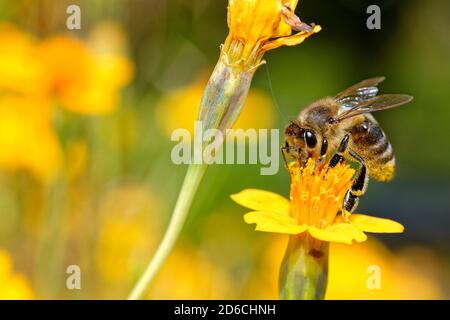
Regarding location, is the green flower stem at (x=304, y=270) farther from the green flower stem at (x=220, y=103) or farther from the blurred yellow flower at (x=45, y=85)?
the blurred yellow flower at (x=45, y=85)

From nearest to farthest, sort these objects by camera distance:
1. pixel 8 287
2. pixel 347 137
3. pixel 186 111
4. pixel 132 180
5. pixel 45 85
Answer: pixel 8 287 → pixel 347 137 → pixel 45 85 → pixel 132 180 → pixel 186 111

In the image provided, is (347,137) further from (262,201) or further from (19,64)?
(19,64)

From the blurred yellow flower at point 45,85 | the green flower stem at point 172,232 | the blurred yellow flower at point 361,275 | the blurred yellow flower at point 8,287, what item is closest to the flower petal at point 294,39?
the green flower stem at point 172,232

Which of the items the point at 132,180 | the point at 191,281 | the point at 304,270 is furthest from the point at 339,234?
the point at 132,180

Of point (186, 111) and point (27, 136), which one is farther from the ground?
point (186, 111)

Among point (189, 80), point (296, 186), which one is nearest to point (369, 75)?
point (189, 80)

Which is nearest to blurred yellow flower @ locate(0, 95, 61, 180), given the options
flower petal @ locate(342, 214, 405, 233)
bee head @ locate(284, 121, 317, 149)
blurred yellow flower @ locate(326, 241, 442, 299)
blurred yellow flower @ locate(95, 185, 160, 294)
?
blurred yellow flower @ locate(95, 185, 160, 294)
